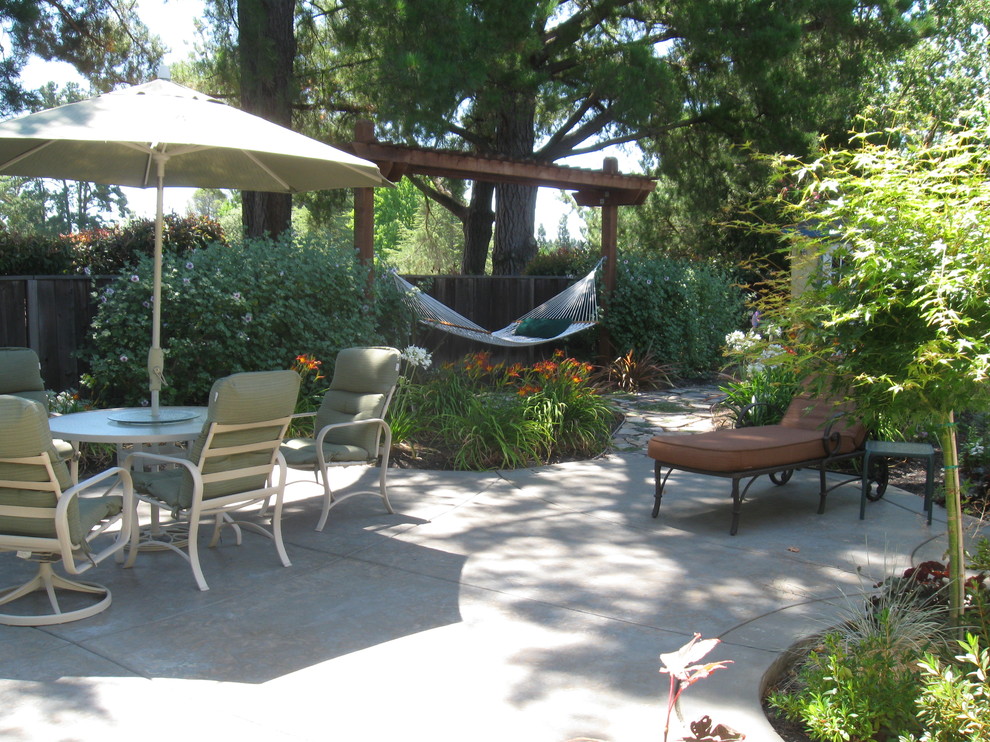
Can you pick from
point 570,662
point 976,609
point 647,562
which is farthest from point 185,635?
point 976,609

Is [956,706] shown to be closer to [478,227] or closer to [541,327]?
[541,327]

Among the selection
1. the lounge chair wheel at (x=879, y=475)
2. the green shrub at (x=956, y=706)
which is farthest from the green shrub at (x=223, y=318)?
the green shrub at (x=956, y=706)

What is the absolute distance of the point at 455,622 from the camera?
359 cm

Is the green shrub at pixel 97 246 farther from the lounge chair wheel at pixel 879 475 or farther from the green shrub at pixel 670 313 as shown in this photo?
the lounge chair wheel at pixel 879 475

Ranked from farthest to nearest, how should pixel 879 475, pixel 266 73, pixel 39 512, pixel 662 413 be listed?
pixel 266 73, pixel 662 413, pixel 879 475, pixel 39 512

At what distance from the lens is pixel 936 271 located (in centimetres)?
274

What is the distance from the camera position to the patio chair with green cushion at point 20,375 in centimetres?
511

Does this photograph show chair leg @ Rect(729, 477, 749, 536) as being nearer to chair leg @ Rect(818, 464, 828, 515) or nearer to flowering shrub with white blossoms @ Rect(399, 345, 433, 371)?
chair leg @ Rect(818, 464, 828, 515)

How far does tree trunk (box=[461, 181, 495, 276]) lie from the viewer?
56.5 ft

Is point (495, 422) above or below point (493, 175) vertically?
below

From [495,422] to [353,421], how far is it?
1831mm

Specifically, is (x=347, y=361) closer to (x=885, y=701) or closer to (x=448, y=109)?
(x=885, y=701)

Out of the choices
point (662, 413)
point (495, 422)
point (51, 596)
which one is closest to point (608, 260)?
point (662, 413)

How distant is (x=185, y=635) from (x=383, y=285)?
18.1 feet
